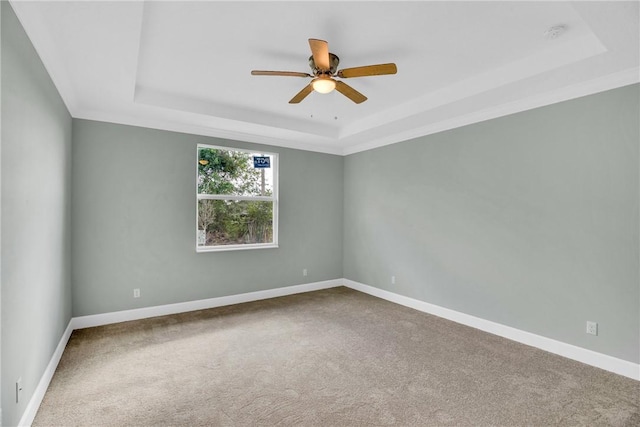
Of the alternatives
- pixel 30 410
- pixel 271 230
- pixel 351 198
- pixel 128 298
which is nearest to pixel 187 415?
pixel 30 410

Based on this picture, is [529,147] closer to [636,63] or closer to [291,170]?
[636,63]

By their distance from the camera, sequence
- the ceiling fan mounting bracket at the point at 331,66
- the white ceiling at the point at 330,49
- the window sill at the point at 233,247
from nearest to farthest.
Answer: the white ceiling at the point at 330,49 → the ceiling fan mounting bracket at the point at 331,66 → the window sill at the point at 233,247

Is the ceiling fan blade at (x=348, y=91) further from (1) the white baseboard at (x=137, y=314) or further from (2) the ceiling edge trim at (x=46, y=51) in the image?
(1) the white baseboard at (x=137, y=314)

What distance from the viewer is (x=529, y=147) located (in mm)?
3248

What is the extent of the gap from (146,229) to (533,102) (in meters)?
4.58

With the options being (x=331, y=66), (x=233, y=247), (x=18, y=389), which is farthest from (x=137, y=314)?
(x=331, y=66)

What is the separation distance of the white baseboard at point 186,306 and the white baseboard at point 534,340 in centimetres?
144

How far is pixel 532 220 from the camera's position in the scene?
323 centimetres

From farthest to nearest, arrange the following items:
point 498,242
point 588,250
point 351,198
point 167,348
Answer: point 351,198, point 498,242, point 167,348, point 588,250

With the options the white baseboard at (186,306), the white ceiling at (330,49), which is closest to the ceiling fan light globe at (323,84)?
the white ceiling at (330,49)

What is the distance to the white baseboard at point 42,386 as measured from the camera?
6.32ft

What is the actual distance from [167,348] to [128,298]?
1181mm

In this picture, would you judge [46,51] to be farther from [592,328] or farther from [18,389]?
[592,328]

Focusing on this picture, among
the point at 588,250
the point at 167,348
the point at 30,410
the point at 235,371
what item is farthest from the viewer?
the point at 167,348
